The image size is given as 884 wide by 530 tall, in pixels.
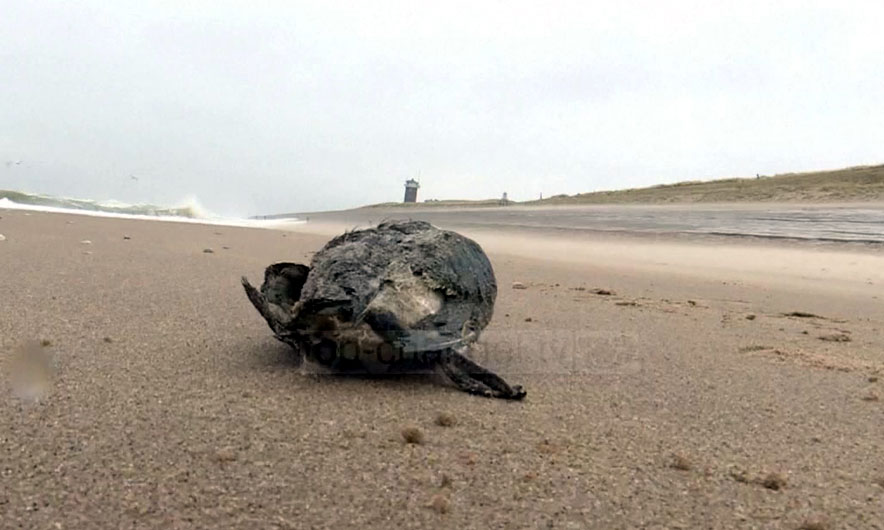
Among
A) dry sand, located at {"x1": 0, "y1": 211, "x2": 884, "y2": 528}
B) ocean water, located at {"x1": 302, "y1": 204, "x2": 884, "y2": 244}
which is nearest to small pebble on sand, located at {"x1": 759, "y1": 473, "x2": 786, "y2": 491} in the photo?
dry sand, located at {"x1": 0, "y1": 211, "x2": 884, "y2": 528}

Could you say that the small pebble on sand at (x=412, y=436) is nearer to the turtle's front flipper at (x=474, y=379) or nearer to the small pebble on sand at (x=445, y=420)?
the small pebble on sand at (x=445, y=420)

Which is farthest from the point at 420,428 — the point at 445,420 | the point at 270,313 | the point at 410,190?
the point at 410,190

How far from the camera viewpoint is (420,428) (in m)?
1.80

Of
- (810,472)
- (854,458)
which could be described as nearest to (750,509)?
(810,472)

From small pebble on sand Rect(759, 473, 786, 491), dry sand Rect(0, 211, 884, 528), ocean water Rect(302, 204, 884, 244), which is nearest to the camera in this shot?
dry sand Rect(0, 211, 884, 528)

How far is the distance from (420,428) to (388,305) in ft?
1.51


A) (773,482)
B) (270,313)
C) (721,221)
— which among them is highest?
(721,221)

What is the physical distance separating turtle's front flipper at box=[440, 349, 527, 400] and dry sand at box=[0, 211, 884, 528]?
0.05 m

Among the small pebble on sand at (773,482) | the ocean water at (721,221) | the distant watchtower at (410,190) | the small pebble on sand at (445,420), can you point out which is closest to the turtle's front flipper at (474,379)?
the small pebble on sand at (445,420)

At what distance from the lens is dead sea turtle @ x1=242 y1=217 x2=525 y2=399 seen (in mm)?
2105

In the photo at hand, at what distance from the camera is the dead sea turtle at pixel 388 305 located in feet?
6.91

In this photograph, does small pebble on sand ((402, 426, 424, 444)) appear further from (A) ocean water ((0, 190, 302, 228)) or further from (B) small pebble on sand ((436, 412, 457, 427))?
(A) ocean water ((0, 190, 302, 228))

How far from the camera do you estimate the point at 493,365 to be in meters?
2.62

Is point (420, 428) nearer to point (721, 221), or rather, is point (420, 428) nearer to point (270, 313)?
point (270, 313)
